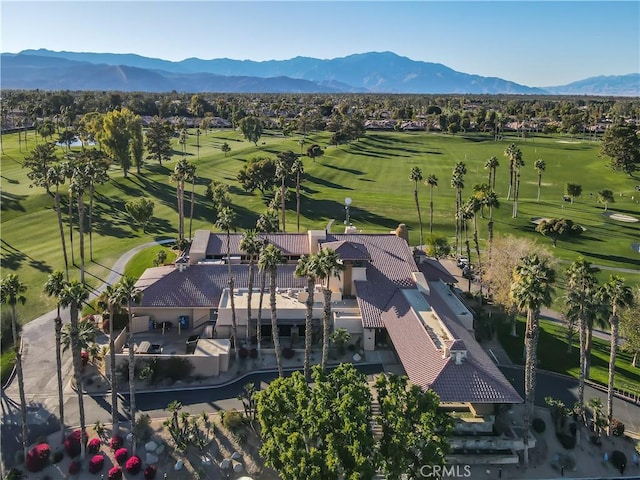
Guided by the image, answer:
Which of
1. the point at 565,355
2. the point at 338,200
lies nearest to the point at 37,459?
the point at 565,355

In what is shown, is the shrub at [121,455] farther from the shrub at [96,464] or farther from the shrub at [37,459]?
the shrub at [37,459]

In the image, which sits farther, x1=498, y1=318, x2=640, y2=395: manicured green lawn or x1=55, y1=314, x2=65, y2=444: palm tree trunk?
x1=498, y1=318, x2=640, y2=395: manicured green lawn

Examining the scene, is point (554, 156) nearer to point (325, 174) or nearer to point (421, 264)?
point (325, 174)

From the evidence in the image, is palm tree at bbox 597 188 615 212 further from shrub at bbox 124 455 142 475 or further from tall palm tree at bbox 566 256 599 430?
shrub at bbox 124 455 142 475

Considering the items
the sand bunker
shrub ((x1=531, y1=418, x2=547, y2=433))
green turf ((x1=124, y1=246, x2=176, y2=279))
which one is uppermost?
the sand bunker

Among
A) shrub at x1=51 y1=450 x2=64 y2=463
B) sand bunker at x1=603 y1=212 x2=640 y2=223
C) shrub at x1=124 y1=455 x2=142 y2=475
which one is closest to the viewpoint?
shrub at x1=124 y1=455 x2=142 y2=475

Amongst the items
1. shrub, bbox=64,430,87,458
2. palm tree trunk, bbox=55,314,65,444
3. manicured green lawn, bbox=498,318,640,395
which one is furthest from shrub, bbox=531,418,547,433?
palm tree trunk, bbox=55,314,65,444
